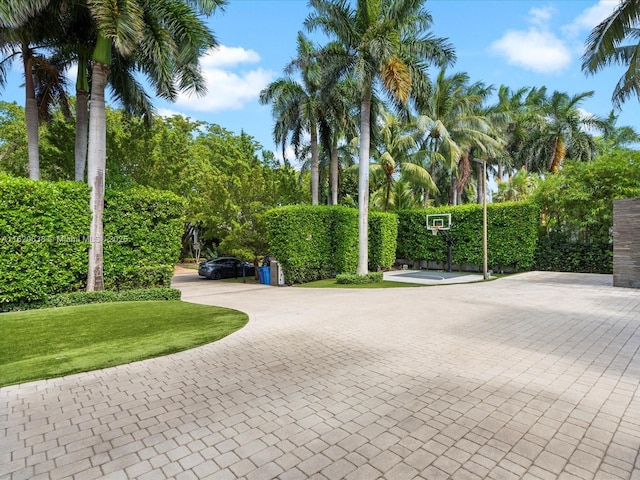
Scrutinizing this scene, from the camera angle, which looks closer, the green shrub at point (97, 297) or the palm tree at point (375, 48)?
the green shrub at point (97, 297)

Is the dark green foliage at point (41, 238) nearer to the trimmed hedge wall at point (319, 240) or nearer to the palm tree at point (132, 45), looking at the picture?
the palm tree at point (132, 45)

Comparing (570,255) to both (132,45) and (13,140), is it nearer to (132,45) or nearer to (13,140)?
(132,45)

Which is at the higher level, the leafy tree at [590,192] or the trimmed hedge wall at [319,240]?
the leafy tree at [590,192]

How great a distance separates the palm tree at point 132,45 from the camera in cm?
962

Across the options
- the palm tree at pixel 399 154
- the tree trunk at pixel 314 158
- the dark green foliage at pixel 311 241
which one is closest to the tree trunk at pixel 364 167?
the dark green foliage at pixel 311 241

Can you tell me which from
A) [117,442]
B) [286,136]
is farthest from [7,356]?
[286,136]

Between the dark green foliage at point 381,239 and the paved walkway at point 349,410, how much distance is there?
42.6ft

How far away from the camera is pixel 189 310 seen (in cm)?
930

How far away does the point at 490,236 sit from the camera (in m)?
19.0

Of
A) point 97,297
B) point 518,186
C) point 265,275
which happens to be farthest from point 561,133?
point 97,297

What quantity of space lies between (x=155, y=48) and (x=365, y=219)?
A: 10.1 meters

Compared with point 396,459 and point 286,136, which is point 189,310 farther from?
point 286,136

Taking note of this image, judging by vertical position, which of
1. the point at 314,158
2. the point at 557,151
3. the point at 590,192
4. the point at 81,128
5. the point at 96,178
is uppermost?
the point at 557,151

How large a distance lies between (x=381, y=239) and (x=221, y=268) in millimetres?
10066
